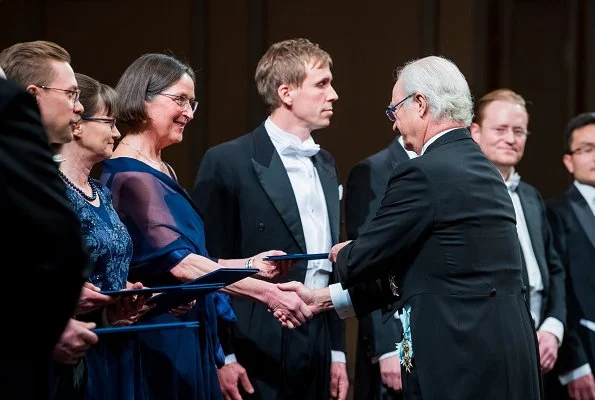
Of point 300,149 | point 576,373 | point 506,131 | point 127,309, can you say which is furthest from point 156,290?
point 576,373

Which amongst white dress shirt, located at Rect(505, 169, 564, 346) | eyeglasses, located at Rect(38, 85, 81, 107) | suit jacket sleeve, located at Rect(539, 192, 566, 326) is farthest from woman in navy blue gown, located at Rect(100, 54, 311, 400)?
suit jacket sleeve, located at Rect(539, 192, 566, 326)

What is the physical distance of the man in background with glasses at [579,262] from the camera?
184 inches

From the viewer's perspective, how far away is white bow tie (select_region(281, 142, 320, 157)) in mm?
3896

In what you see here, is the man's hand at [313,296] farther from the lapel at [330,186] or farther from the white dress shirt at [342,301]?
the lapel at [330,186]

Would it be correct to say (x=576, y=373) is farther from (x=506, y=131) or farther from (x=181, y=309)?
(x=181, y=309)

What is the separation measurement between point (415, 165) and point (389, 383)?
1.26 metres

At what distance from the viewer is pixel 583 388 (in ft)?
15.2

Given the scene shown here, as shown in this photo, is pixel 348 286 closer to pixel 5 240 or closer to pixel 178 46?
pixel 5 240

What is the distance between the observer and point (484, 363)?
2.86m

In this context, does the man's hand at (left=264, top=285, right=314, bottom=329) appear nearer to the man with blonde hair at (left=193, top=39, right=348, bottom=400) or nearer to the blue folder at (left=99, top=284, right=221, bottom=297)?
the man with blonde hair at (left=193, top=39, right=348, bottom=400)

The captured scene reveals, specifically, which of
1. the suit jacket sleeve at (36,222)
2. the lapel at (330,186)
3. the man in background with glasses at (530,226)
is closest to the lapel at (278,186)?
the lapel at (330,186)

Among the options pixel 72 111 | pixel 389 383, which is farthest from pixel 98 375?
pixel 389 383

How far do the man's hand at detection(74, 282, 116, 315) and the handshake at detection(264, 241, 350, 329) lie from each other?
0.93 metres

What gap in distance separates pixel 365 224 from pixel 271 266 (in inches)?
24.5
